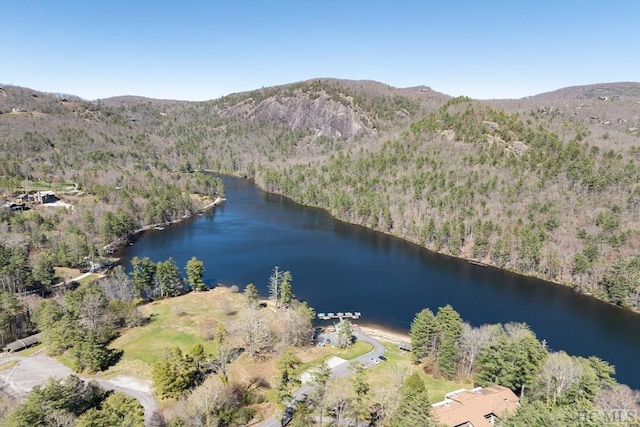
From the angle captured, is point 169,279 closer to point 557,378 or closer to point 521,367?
point 521,367

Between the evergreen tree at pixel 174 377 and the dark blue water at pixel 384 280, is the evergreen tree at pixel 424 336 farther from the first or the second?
the evergreen tree at pixel 174 377

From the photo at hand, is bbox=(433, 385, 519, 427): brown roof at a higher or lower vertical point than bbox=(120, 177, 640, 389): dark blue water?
higher

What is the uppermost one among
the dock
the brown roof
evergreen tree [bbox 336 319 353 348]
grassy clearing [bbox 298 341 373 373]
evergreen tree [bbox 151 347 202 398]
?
evergreen tree [bbox 151 347 202 398]

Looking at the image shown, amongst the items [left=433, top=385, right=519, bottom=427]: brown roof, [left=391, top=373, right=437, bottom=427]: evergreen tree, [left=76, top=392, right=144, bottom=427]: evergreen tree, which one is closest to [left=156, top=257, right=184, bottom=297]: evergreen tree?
[left=76, top=392, right=144, bottom=427]: evergreen tree

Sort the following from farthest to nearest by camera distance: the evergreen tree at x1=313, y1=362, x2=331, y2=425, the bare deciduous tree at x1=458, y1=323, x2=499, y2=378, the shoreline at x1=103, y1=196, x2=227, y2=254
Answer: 1. the shoreline at x1=103, y1=196, x2=227, y2=254
2. the bare deciduous tree at x1=458, y1=323, x2=499, y2=378
3. the evergreen tree at x1=313, y1=362, x2=331, y2=425

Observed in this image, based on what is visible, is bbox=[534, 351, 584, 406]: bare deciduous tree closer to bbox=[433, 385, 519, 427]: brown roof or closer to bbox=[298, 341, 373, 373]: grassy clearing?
bbox=[433, 385, 519, 427]: brown roof

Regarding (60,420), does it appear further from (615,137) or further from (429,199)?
(615,137)
